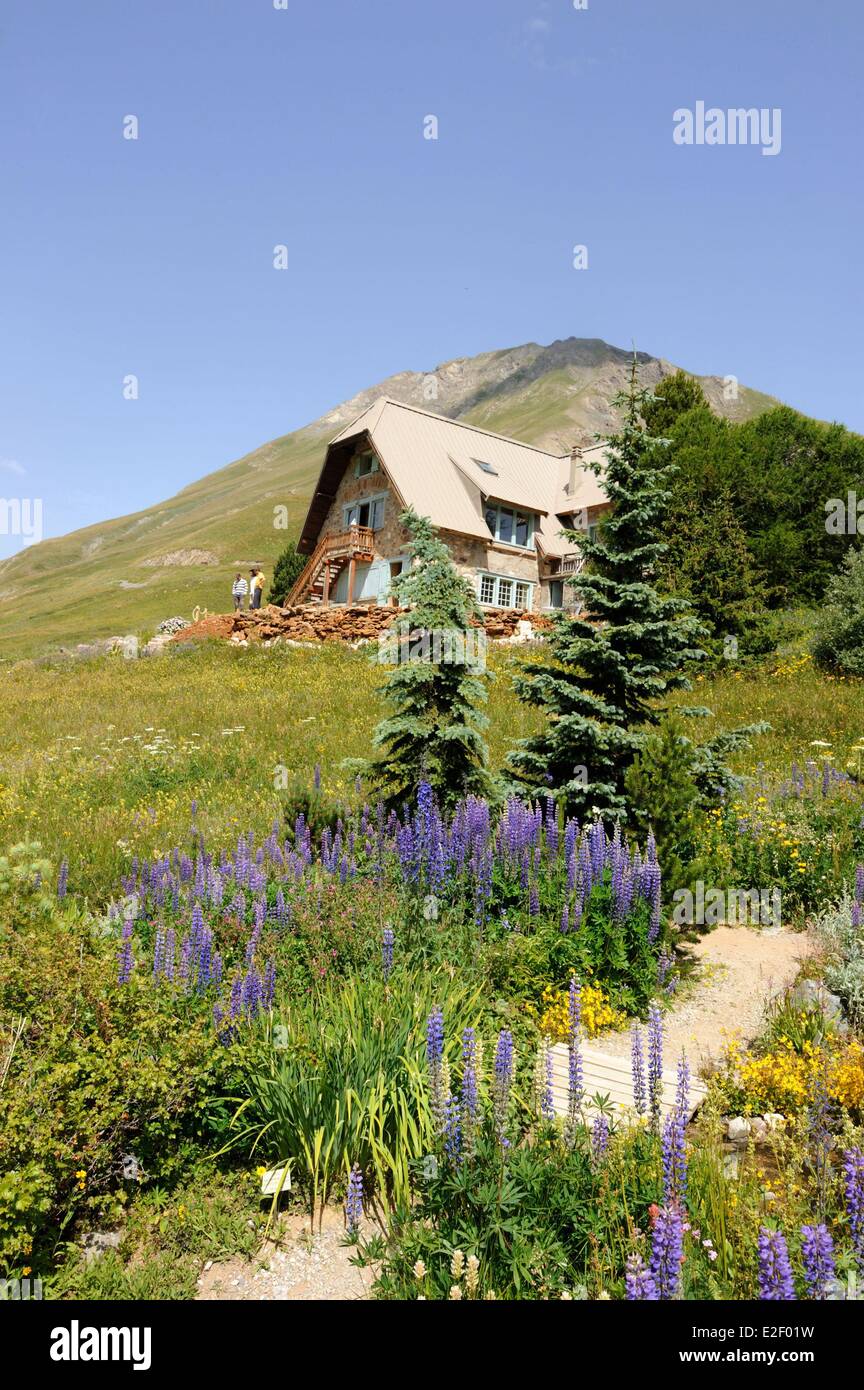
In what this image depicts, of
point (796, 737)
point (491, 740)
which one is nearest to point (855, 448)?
point (796, 737)

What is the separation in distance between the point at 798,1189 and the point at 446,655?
5853 mm

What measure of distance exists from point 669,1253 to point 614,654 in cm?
713

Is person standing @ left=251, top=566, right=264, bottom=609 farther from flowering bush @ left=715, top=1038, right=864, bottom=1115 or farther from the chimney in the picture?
flowering bush @ left=715, top=1038, right=864, bottom=1115

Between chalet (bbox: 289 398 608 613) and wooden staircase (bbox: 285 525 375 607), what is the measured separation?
5 cm

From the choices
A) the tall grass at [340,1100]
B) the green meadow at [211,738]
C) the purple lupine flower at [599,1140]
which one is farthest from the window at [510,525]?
the purple lupine flower at [599,1140]

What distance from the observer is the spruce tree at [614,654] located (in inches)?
360

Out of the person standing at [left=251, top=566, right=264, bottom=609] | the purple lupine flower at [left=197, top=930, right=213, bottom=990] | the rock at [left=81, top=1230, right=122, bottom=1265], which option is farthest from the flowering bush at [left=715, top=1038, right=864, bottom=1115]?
the person standing at [left=251, top=566, right=264, bottom=609]

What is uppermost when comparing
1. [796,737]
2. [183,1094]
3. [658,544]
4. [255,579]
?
[255,579]

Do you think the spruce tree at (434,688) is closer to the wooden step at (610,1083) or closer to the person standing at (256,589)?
the wooden step at (610,1083)

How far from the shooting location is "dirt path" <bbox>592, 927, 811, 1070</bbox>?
5.72m

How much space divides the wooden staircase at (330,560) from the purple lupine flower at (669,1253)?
110 ft

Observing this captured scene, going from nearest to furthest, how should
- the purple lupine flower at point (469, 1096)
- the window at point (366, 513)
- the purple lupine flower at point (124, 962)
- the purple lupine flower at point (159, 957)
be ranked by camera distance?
the purple lupine flower at point (469, 1096)
the purple lupine flower at point (124, 962)
the purple lupine flower at point (159, 957)
the window at point (366, 513)

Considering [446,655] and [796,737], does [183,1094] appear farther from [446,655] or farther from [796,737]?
[796,737]

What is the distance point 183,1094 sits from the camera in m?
4.09
